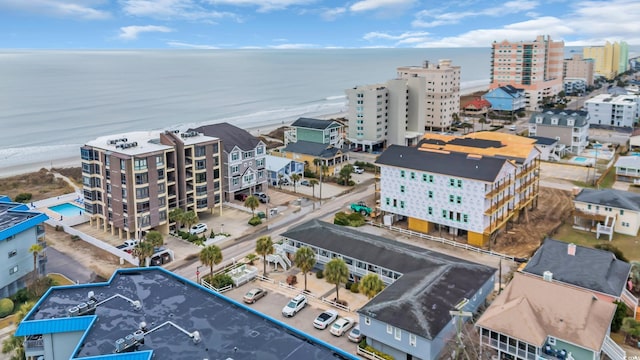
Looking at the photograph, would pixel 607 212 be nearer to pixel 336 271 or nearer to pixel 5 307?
pixel 336 271

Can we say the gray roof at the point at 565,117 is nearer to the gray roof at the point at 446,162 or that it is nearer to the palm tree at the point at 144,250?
the gray roof at the point at 446,162

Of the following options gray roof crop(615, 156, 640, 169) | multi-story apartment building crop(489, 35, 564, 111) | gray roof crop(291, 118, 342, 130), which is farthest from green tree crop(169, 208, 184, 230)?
multi-story apartment building crop(489, 35, 564, 111)

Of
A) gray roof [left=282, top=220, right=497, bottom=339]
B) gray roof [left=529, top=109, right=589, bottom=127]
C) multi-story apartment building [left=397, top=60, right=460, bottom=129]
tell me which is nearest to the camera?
gray roof [left=282, top=220, right=497, bottom=339]

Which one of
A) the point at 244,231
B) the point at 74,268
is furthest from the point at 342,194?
the point at 74,268

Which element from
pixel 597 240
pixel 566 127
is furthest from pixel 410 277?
pixel 566 127

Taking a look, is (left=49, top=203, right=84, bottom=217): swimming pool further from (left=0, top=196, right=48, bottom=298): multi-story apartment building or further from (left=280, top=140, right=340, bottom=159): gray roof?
(left=280, top=140, right=340, bottom=159): gray roof
